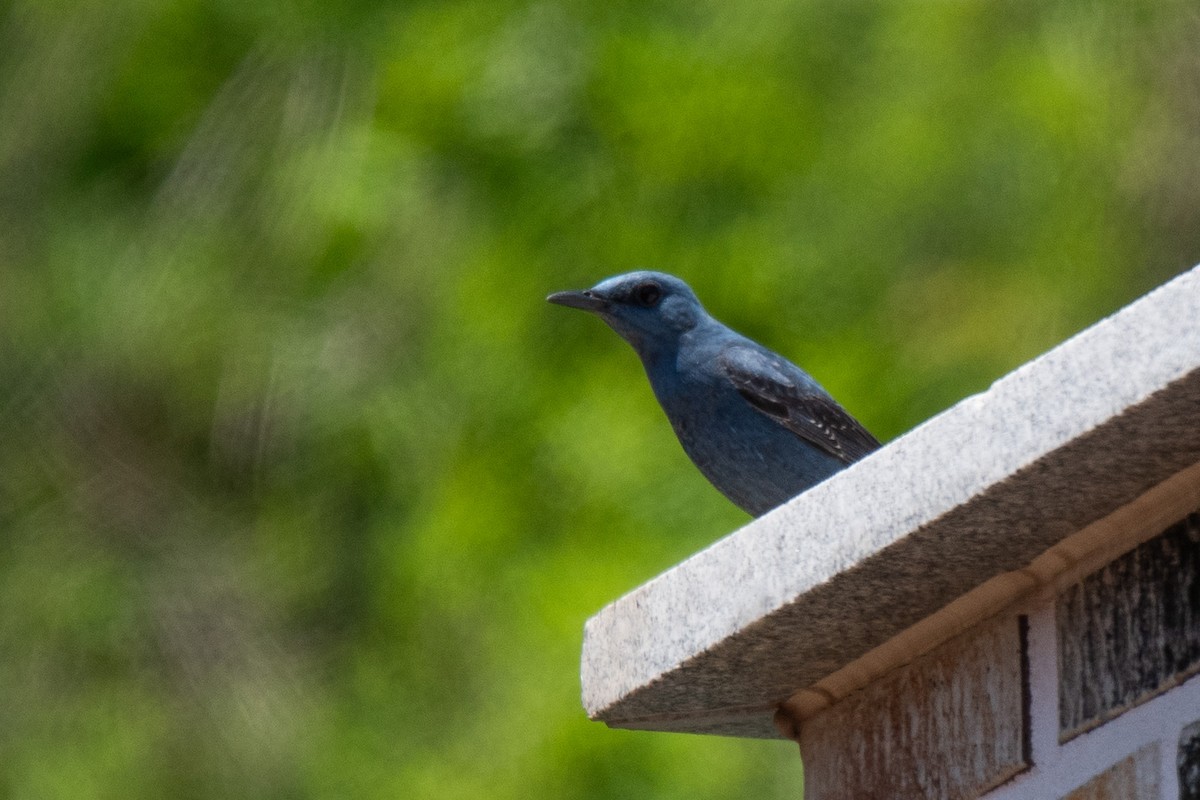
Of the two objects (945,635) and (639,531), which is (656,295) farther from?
(639,531)

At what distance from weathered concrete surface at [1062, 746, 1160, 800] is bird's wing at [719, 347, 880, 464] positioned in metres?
2.77

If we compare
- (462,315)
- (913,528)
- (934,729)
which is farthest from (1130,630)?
(462,315)

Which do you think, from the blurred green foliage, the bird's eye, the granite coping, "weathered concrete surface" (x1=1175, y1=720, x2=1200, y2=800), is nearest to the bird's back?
the bird's eye

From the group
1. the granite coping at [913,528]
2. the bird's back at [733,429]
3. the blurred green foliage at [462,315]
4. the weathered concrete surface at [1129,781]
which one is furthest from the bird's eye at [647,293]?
the blurred green foliage at [462,315]

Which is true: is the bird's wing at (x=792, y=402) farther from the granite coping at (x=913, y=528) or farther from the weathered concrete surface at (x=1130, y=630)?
the weathered concrete surface at (x=1130, y=630)

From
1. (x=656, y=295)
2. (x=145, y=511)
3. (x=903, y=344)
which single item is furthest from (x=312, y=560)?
(x=656, y=295)

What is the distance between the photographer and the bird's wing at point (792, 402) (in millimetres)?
5234

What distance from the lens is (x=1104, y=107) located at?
35.3 feet

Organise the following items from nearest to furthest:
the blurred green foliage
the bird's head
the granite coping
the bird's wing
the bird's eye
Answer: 1. the granite coping
2. the bird's wing
3. the bird's head
4. the bird's eye
5. the blurred green foliage

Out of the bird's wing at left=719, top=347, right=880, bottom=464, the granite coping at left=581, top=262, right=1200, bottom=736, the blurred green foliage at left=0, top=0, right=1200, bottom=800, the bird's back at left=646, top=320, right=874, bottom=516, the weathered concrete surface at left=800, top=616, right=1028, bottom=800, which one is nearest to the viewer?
the granite coping at left=581, top=262, right=1200, bottom=736

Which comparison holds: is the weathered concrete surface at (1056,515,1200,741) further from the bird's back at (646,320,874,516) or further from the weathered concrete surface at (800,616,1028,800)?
the bird's back at (646,320,874,516)

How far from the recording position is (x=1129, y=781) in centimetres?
240

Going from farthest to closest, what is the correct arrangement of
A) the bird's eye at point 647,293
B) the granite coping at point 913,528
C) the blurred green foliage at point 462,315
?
the blurred green foliage at point 462,315 < the bird's eye at point 647,293 < the granite coping at point 913,528

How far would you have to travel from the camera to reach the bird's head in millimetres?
5363
